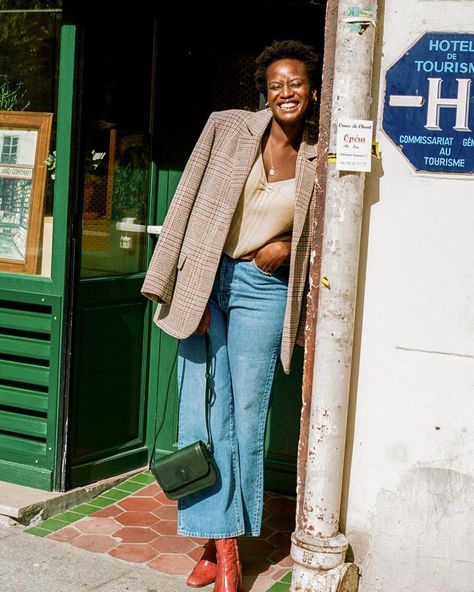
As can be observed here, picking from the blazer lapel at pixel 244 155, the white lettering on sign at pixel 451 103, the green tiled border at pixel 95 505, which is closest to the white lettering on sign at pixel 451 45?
the white lettering on sign at pixel 451 103

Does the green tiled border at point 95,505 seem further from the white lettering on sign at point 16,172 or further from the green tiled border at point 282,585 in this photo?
the white lettering on sign at point 16,172

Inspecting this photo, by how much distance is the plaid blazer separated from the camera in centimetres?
377

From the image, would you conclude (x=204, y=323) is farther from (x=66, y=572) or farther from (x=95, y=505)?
(x=95, y=505)

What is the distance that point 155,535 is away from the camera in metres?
4.43

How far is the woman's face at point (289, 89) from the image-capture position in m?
3.78

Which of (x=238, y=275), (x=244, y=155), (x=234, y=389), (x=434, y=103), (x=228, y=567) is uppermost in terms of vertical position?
(x=434, y=103)

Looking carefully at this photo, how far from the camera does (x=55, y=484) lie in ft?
15.4

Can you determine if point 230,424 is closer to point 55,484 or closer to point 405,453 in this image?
point 405,453

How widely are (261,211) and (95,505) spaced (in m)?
1.80

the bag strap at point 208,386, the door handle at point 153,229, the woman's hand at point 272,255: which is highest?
the door handle at point 153,229

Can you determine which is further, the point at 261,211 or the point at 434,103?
the point at 261,211

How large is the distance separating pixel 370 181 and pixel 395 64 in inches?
16.7

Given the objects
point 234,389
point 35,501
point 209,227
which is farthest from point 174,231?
point 35,501

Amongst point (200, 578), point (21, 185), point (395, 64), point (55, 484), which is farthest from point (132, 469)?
point (395, 64)
